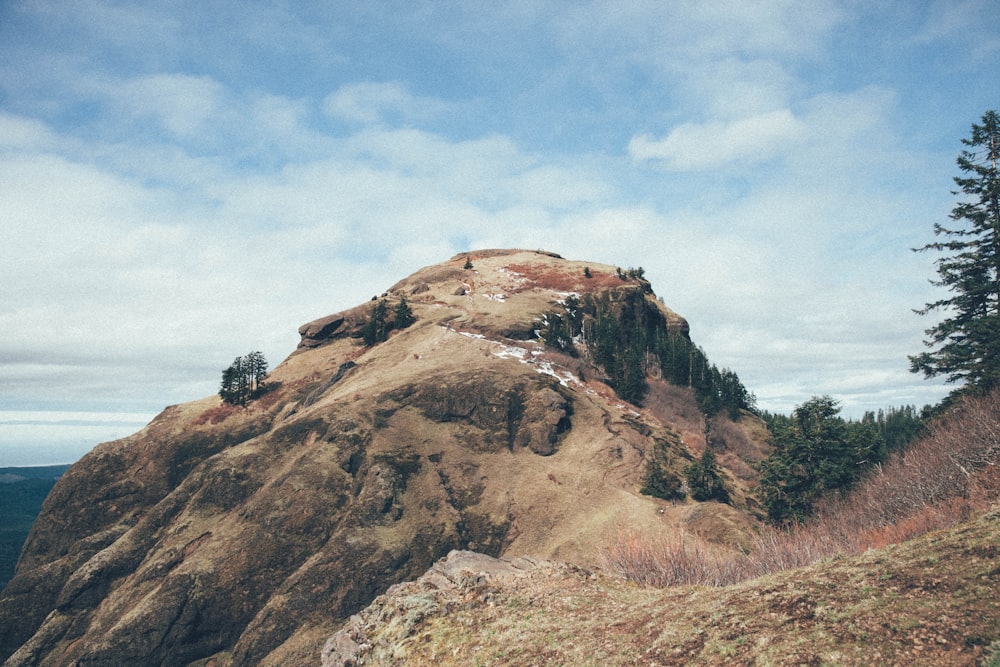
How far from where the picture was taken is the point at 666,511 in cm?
5834

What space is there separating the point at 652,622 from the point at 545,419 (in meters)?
59.9

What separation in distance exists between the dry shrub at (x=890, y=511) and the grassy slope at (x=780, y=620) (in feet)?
23.5

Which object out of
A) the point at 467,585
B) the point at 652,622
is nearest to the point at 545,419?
the point at 467,585

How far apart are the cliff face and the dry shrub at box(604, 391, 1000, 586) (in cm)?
2133

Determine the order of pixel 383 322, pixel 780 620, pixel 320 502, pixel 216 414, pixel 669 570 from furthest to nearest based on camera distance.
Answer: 1. pixel 383 322
2. pixel 216 414
3. pixel 320 502
4. pixel 669 570
5. pixel 780 620

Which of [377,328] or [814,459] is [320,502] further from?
[377,328]

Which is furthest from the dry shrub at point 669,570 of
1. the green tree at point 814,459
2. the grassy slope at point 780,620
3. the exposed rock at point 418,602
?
the green tree at point 814,459

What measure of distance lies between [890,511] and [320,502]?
184 ft

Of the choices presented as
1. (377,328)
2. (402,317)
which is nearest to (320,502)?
(377,328)

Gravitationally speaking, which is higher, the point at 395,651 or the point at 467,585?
the point at 467,585

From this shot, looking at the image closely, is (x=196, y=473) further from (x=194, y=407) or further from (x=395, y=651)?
(x=395, y=651)

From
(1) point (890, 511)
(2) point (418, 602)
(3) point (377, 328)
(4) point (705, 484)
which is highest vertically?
(3) point (377, 328)

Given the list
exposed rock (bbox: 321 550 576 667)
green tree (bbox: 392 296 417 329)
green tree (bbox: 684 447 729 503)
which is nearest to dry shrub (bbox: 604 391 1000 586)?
exposed rock (bbox: 321 550 576 667)

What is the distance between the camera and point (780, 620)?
12820 mm
